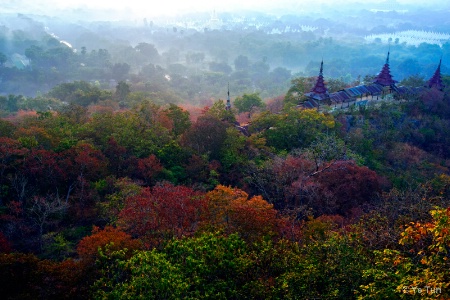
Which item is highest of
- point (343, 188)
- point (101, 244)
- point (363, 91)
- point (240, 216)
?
point (363, 91)

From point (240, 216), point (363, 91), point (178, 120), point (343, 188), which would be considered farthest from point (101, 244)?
point (363, 91)

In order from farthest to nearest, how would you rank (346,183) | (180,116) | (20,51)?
(20,51)
(180,116)
(346,183)

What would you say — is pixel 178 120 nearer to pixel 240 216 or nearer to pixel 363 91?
pixel 240 216

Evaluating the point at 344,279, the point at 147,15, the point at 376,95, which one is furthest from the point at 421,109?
the point at 147,15

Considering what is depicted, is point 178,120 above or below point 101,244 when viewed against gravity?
above

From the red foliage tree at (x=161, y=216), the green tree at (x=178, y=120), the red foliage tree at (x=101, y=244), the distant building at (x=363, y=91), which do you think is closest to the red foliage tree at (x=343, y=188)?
the red foliage tree at (x=161, y=216)

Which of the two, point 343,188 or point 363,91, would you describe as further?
point 363,91

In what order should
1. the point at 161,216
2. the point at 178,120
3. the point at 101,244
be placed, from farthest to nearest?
the point at 178,120
the point at 161,216
the point at 101,244

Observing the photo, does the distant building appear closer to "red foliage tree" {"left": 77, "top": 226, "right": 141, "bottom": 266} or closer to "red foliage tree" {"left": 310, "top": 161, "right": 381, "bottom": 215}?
"red foliage tree" {"left": 310, "top": 161, "right": 381, "bottom": 215}

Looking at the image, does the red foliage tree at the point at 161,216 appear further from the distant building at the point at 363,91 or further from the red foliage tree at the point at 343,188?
the distant building at the point at 363,91

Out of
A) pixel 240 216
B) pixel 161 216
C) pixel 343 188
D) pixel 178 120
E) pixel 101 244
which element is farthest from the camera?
pixel 178 120

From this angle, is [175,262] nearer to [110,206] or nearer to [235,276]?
[235,276]
